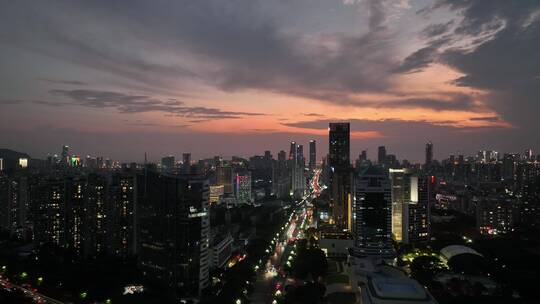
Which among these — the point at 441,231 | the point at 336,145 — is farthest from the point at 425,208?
the point at 336,145

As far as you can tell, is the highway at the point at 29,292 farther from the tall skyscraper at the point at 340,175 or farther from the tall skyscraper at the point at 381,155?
the tall skyscraper at the point at 381,155

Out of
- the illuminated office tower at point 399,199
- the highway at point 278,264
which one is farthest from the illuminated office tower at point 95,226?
→ the illuminated office tower at point 399,199

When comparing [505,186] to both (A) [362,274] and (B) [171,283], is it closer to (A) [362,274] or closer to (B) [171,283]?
(A) [362,274]

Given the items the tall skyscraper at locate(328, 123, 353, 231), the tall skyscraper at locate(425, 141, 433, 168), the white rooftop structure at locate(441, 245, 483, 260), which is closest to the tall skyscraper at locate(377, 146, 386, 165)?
the tall skyscraper at locate(425, 141, 433, 168)

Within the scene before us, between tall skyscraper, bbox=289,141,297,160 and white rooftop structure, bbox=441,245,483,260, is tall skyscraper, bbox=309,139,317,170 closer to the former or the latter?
tall skyscraper, bbox=289,141,297,160

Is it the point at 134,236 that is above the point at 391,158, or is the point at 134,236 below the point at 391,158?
below
